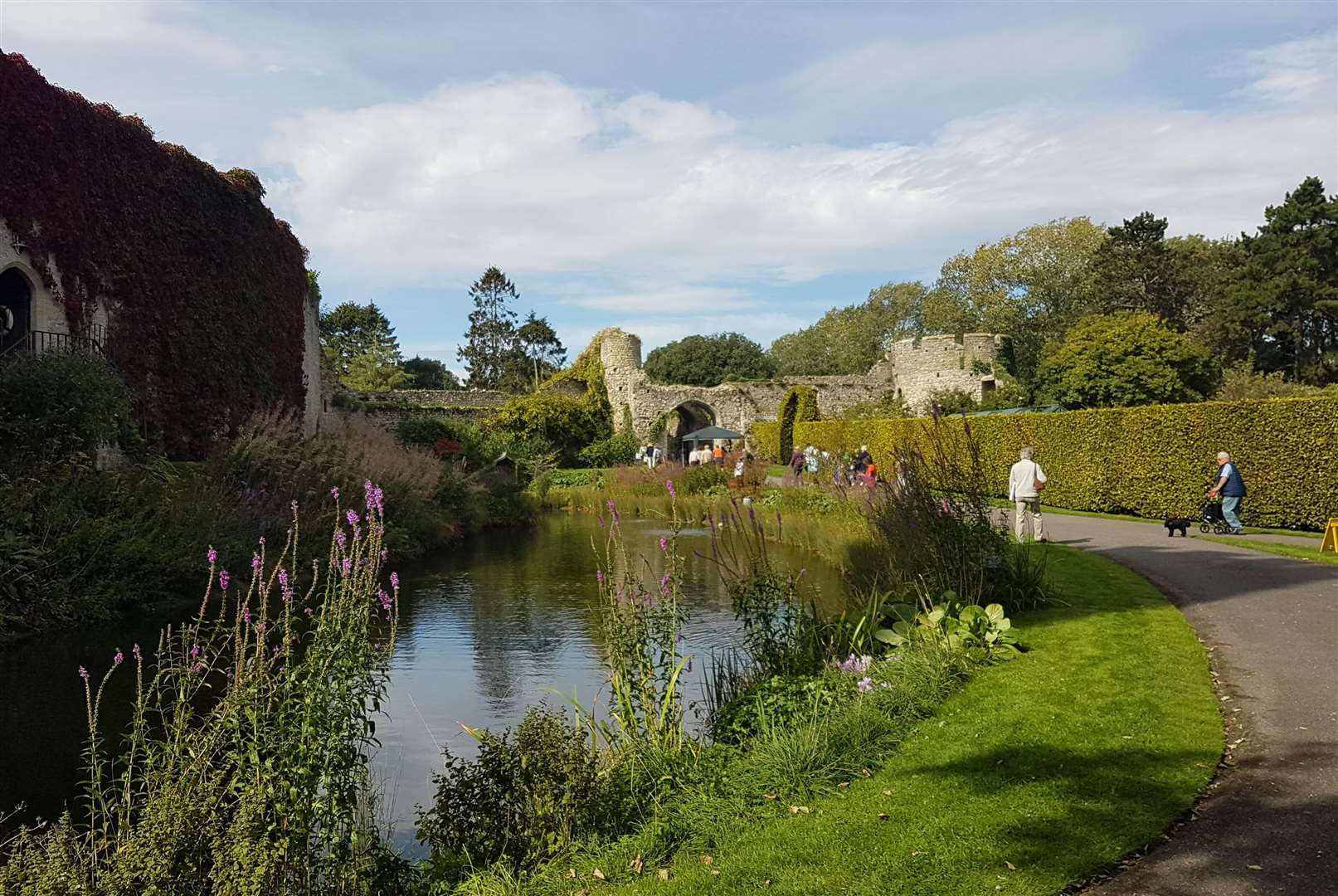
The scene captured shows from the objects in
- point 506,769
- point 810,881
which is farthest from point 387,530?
point 810,881

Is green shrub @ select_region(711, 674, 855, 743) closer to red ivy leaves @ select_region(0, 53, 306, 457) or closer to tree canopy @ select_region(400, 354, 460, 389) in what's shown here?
red ivy leaves @ select_region(0, 53, 306, 457)

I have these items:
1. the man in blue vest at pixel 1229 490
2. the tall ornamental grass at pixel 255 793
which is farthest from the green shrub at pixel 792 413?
the tall ornamental grass at pixel 255 793

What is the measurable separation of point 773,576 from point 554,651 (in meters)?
2.68

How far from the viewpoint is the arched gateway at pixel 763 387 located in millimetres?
38062

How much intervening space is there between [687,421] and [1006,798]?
1485 inches

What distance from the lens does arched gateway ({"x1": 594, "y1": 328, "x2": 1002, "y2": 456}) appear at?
3806cm

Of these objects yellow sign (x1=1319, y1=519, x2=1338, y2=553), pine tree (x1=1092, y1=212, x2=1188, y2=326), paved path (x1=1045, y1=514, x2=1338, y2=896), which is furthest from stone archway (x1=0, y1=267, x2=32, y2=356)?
pine tree (x1=1092, y1=212, x2=1188, y2=326)

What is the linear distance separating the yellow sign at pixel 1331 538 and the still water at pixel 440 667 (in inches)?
227

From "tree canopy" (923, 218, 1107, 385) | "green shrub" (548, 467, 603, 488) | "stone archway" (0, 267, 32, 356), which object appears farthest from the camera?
"tree canopy" (923, 218, 1107, 385)

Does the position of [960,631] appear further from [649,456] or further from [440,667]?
[649,456]

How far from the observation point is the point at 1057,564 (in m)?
9.82

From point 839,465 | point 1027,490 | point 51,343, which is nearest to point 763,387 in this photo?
point 839,465

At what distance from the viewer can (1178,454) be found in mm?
14984

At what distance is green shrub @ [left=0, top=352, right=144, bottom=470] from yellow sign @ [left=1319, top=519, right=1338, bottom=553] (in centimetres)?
1478
